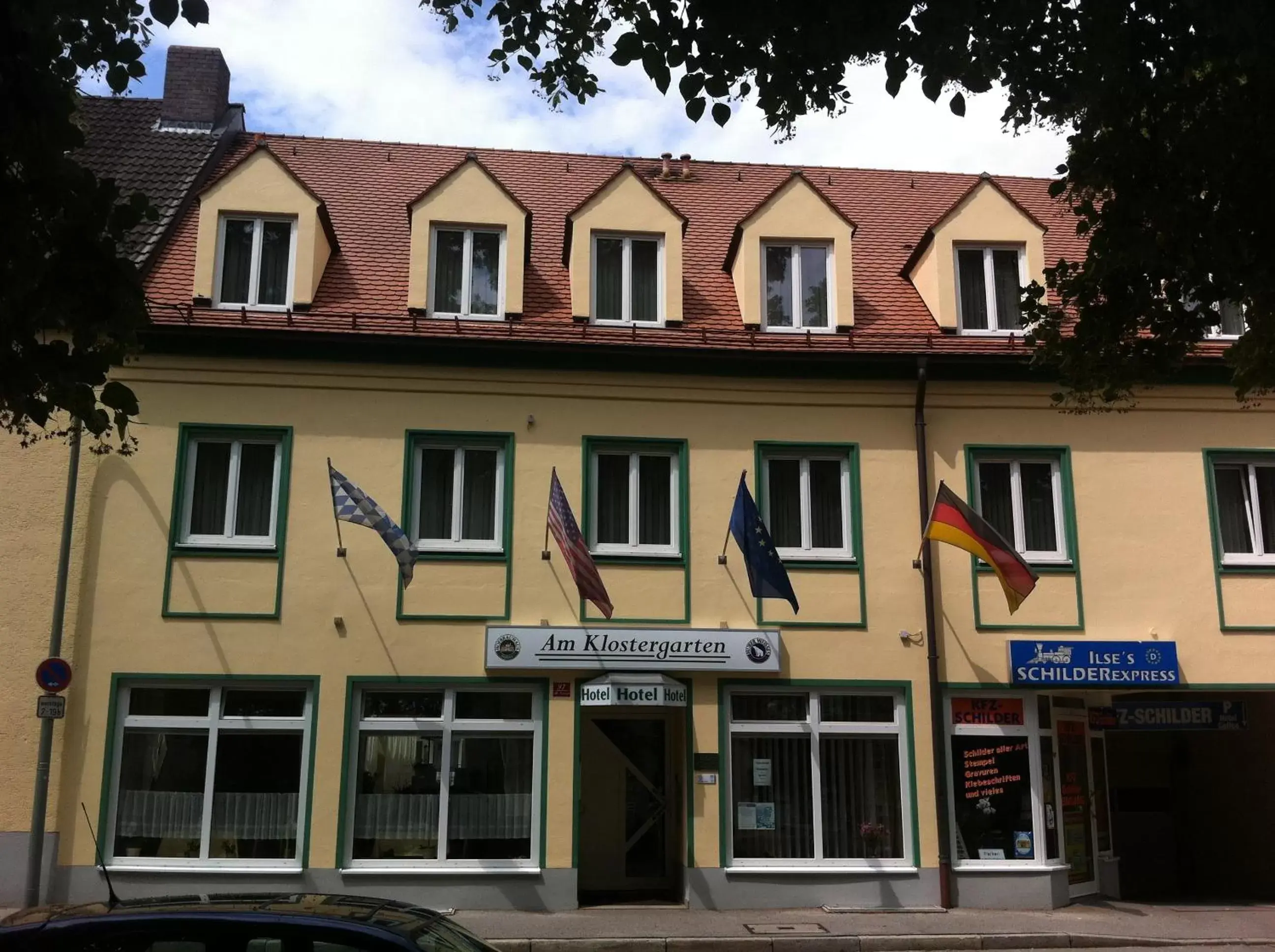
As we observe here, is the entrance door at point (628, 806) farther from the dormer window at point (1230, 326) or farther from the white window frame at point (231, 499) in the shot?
the dormer window at point (1230, 326)

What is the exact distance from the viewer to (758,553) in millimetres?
13602

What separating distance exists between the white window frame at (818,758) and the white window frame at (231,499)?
5.93 m

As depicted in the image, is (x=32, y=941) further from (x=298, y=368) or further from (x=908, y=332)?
(x=908, y=332)

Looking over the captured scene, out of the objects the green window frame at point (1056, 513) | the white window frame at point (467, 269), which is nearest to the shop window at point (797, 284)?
the green window frame at point (1056, 513)

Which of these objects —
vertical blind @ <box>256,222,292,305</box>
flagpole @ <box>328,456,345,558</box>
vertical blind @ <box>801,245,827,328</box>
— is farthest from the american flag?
vertical blind @ <box>256,222,292,305</box>

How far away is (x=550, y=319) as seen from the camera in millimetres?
15727

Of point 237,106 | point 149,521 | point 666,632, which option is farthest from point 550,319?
point 237,106

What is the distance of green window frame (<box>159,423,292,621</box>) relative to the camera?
46.7 feet

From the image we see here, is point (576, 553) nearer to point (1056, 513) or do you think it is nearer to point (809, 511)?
point (809, 511)

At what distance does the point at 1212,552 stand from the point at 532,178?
11.7 meters

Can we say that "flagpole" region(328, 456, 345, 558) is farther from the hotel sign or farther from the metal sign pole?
the metal sign pole

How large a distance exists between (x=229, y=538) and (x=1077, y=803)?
11.1 m

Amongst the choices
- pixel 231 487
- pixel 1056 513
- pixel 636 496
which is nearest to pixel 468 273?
pixel 636 496

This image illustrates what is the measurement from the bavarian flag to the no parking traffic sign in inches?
390
